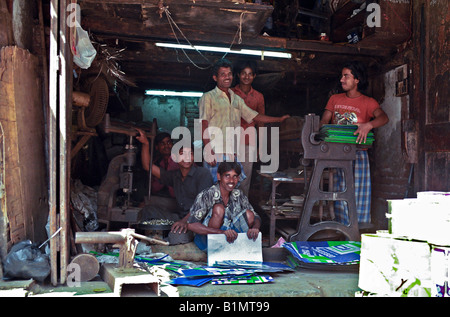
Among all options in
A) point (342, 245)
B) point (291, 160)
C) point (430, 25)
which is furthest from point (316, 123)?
point (291, 160)

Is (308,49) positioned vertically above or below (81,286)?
above

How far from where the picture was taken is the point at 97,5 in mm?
4742

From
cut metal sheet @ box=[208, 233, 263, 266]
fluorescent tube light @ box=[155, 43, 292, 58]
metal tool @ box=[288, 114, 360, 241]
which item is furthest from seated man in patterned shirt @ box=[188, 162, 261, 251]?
fluorescent tube light @ box=[155, 43, 292, 58]

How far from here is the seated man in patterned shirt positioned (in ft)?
15.4

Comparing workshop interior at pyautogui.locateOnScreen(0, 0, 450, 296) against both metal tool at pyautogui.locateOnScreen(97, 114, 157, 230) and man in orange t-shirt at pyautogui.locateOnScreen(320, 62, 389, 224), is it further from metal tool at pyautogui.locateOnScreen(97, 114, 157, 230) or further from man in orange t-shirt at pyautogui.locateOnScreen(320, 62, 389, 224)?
man in orange t-shirt at pyautogui.locateOnScreen(320, 62, 389, 224)

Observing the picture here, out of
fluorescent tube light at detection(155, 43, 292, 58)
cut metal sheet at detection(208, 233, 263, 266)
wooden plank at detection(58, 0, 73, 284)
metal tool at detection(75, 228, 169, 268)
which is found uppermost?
fluorescent tube light at detection(155, 43, 292, 58)

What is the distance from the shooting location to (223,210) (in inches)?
185

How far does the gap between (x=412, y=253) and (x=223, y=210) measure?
223 centimetres

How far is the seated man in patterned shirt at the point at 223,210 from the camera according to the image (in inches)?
185

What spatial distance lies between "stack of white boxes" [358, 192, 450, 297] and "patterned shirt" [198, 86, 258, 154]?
2.67 metres

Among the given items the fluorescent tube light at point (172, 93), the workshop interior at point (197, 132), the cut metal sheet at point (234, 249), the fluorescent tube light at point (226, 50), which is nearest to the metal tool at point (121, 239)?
the workshop interior at point (197, 132)

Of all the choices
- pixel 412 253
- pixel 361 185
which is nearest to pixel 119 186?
pixel 361 185
